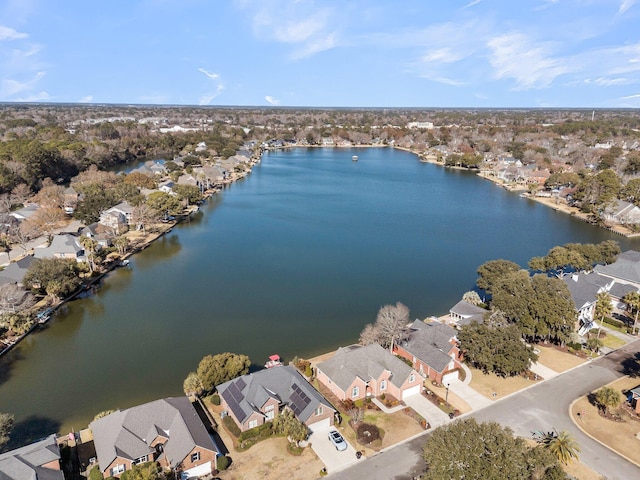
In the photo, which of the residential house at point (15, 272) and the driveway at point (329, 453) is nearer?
the driveway at point (329, 453)

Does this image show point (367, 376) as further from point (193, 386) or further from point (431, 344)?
point (193, 386)

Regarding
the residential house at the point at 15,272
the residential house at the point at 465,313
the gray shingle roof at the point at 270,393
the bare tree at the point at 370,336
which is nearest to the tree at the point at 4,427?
the gray shingle roof at the point at 270,393

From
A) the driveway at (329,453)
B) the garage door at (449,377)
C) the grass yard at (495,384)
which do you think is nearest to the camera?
the driveway at (329,453)

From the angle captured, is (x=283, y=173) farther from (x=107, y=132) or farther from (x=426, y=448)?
(x=426, y=448)

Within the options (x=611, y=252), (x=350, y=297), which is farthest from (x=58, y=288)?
(x=611, y=252)

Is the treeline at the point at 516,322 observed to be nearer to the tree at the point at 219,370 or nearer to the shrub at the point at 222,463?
the tree at the point at 219,370

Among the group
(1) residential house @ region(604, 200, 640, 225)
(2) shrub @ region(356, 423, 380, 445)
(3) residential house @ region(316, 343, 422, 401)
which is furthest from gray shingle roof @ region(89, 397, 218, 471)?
(1) residential house @ region(604, 200, 640, 225)

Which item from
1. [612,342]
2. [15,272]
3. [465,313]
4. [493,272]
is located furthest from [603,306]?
[15,272]
